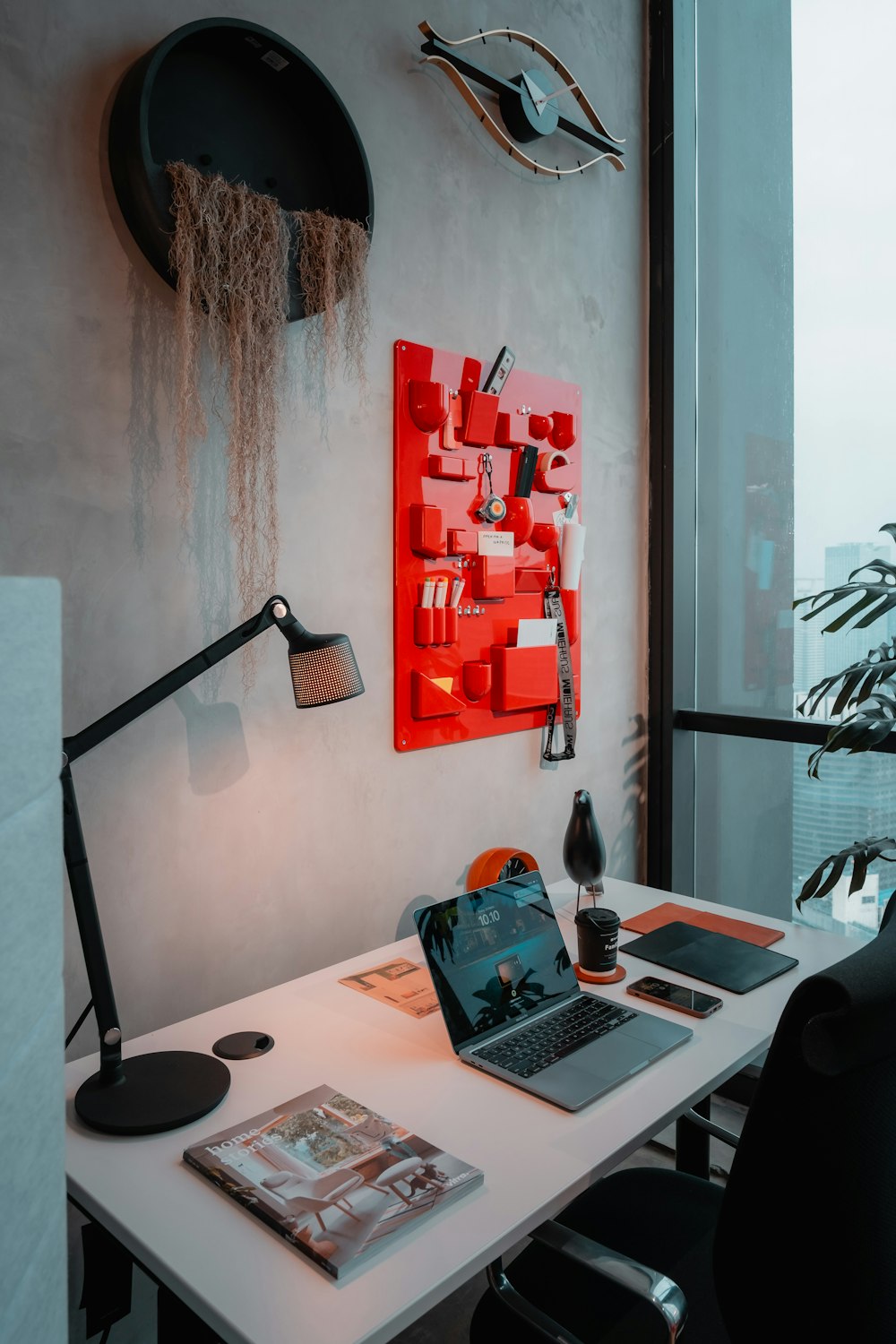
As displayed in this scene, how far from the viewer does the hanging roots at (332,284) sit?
1585 millimetres

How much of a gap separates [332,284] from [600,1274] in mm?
1527

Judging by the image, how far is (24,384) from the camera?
1336 millimetres

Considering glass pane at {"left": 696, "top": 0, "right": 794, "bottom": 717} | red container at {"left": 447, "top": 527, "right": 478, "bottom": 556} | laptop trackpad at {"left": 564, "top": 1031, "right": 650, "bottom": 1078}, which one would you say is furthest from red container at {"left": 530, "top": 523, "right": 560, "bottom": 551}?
laptop trackpad at {"left": 564, "top": 1031, "right": 650, "bottom": 1078}

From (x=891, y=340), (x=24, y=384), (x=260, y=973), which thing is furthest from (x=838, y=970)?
(x=891, y=340)

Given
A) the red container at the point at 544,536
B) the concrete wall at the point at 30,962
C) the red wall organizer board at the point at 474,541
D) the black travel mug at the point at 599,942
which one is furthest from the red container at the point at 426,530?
the concrete wall at the point at 30,962

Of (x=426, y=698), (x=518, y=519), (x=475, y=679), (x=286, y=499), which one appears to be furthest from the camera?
(x=518, y=519)

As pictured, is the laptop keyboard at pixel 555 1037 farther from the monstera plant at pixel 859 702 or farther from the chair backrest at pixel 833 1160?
the monstera plant at pixel 859 702

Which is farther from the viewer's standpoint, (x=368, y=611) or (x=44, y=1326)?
(x=368, y=611)

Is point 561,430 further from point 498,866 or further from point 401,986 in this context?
point 401,986

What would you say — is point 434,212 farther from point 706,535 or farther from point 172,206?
point 706,535

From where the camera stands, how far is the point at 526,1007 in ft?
4.58

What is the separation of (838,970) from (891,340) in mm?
1959

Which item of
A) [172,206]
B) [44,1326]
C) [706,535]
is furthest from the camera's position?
[706,535]

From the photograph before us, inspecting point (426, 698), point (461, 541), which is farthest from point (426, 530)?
point (426, 698)
